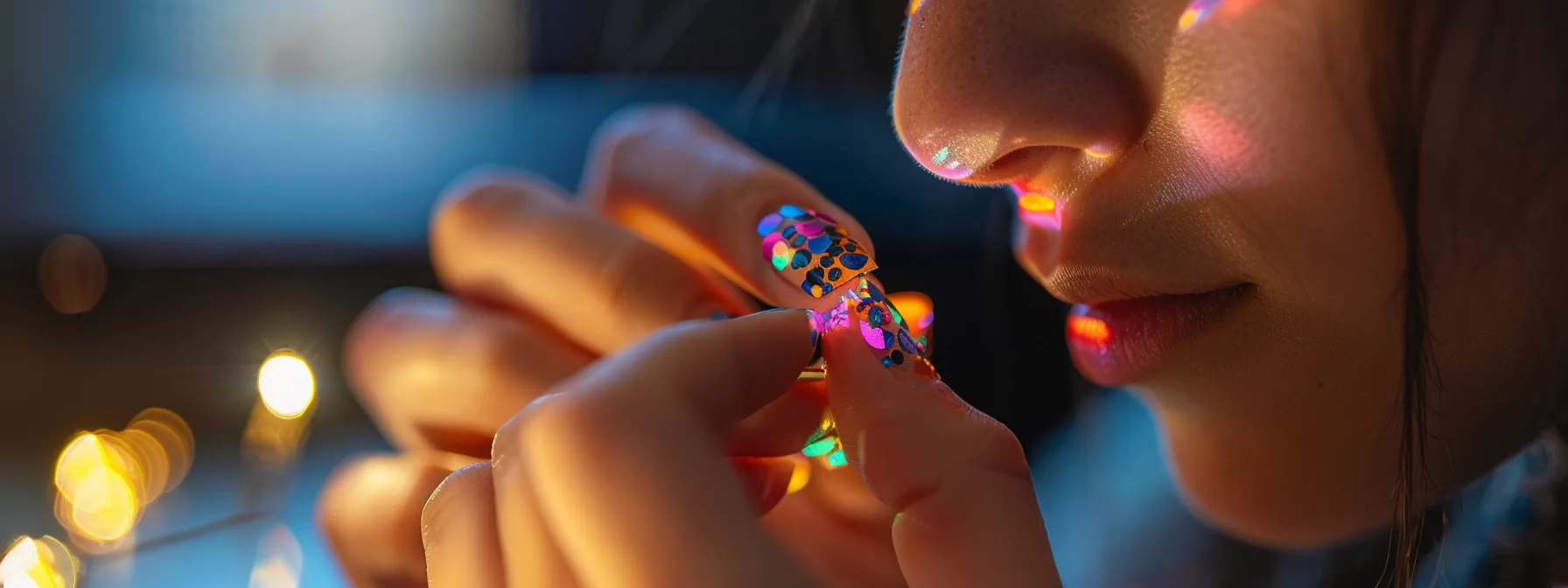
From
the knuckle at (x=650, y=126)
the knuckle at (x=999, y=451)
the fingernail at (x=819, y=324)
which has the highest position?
the knuckle at (x=650, y=126)

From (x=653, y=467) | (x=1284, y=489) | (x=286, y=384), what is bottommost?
(x=1284, y=489)

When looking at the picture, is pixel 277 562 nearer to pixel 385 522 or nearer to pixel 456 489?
pixel 385 522

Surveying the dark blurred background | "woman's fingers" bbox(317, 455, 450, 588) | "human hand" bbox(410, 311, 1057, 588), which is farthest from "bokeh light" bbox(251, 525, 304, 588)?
"human hand" bbox(410, 311, 1057, 588)

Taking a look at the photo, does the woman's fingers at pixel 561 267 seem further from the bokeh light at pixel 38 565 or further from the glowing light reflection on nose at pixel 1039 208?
the bokeh light at pixel 38 565

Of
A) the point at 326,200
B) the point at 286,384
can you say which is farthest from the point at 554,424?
the point at 326,200

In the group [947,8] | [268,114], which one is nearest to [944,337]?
[947,8]

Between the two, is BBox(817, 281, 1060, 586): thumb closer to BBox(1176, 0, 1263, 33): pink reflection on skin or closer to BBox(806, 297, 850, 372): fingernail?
BBox(806, 297, 850, 372): fingernail

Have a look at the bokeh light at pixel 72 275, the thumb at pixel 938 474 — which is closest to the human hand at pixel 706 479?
the thumb at pixel 938 474
